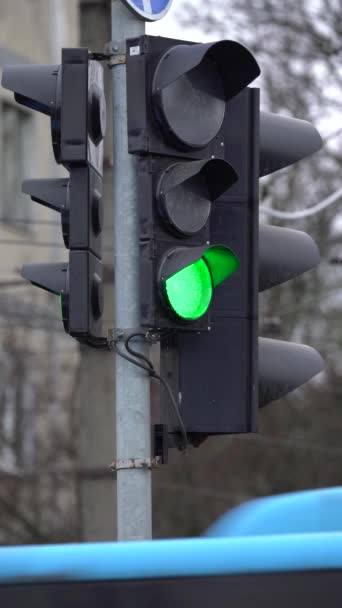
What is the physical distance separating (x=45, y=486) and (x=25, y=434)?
0.96 meters

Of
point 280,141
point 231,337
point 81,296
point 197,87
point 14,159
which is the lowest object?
point 231,337

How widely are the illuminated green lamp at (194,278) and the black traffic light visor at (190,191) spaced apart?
0.13m

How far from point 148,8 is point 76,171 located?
798mm

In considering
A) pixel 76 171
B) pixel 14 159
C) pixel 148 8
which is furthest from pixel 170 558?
pixel 14 159

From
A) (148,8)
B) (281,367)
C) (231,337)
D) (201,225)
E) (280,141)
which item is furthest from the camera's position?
(280,141)

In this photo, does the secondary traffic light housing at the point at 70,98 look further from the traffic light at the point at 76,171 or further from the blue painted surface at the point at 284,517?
the blue painted surface at the point at 284,517

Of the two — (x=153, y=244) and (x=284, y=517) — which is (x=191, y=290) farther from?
(x=284, y=517)

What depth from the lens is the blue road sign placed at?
531 cm

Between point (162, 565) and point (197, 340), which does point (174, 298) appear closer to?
point (197, 340)

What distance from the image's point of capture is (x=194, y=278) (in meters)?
5.08

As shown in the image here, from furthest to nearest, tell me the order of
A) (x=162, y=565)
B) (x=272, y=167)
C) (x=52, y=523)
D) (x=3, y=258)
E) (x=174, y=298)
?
1. (x=3, y=258)
2. (x=52, y=523)
3. (x=272, y=167)
4. (x=174, y=298)
5. (x=162, y=565)

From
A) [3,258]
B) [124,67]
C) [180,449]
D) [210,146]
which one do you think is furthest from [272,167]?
[3,258]

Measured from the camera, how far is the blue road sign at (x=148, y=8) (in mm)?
5309

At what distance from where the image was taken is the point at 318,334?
23000 millimetres
